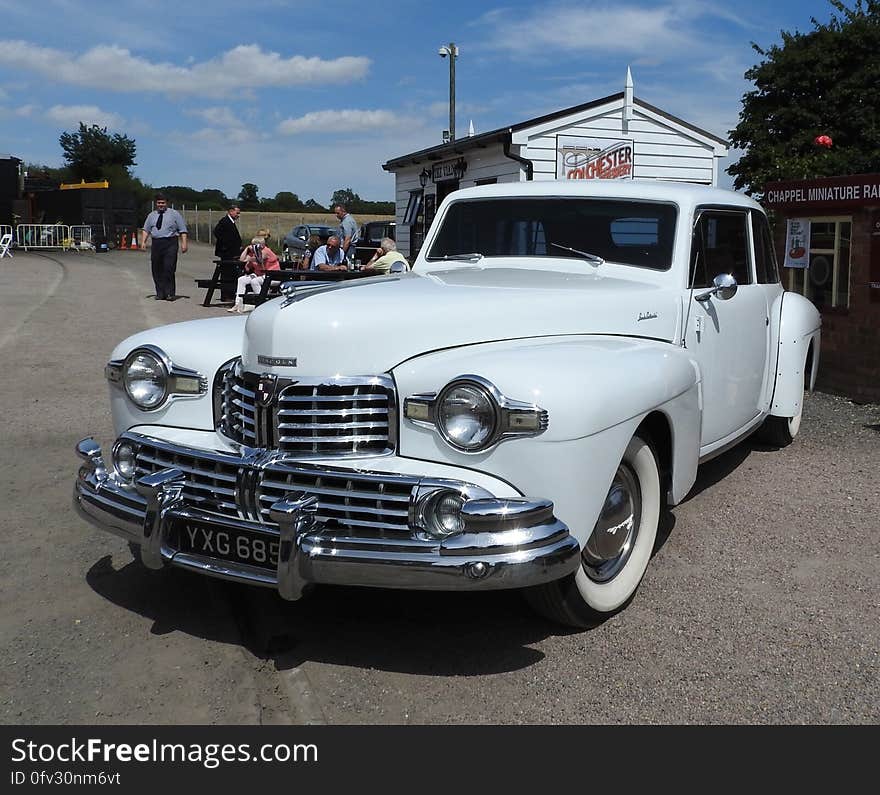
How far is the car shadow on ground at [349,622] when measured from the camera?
3422 millimetres

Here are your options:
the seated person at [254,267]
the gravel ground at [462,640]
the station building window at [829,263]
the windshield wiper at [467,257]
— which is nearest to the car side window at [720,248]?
the windshield wiper at [467,257]

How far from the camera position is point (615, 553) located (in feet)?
12.3

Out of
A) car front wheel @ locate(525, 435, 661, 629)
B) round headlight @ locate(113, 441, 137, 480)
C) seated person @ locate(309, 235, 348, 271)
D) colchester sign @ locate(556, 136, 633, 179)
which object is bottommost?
car front wheel @ locate(525, 435, 661, 629)

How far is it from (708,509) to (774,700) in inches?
83.8

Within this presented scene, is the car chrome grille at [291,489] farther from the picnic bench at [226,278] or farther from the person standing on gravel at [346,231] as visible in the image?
the person standing on gravel at [346,231]

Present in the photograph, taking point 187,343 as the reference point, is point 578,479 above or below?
below

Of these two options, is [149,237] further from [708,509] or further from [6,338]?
[708,509]

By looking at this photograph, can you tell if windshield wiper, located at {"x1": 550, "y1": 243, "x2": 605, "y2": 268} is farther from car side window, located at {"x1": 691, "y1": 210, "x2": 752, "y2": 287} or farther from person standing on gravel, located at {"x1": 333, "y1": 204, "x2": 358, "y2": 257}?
person standing on gravel, located at {"x1": 333, "y1": 204, "x2": 358, "y2": 257}

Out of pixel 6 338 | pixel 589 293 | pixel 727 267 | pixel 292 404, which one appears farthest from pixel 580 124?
pixel 292 404

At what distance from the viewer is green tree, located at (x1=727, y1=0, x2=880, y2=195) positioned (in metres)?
24.7

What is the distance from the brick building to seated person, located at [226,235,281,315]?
727 cm

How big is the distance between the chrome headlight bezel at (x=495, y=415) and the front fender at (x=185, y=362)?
3.37 feet

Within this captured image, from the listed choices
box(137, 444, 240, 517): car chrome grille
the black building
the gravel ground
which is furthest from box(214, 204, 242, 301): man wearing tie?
the black building

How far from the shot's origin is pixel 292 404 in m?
3.36
